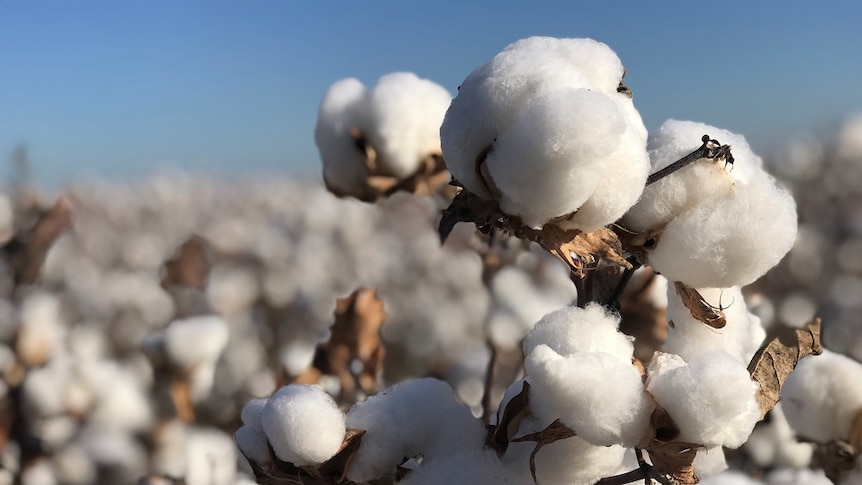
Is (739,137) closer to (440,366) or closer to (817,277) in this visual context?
(440,366)

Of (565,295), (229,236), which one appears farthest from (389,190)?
(229,236)

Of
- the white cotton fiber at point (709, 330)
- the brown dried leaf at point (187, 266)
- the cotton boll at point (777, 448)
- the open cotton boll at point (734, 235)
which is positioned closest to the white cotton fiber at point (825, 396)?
the white cotton fiber at point (709, 330)

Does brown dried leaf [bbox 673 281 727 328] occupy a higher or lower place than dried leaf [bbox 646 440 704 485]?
higher

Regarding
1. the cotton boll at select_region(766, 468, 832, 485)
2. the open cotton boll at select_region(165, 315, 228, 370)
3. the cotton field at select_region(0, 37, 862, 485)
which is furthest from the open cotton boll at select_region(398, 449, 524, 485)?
the open cotton boll at select_region(165, 315, 228, 370)

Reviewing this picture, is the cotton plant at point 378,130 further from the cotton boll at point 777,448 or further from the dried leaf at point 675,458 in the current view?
the cotton boll at point 777,448

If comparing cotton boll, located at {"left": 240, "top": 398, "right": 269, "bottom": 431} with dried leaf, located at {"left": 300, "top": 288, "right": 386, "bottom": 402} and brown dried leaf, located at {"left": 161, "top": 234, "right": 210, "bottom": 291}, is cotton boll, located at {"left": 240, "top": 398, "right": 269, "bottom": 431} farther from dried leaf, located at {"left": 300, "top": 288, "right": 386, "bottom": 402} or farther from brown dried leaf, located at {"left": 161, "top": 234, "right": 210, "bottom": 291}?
brown dried leaf, located at {"left": 161, "top": 234, "right": 210, "bottom": 291}

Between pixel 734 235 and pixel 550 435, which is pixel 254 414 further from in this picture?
pixel 734 235
